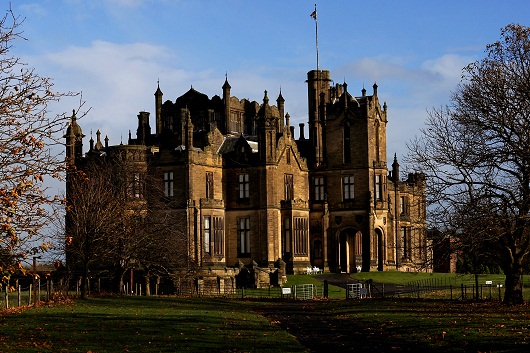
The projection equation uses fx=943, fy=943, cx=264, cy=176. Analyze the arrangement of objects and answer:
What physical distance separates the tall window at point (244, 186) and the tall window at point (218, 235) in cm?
307

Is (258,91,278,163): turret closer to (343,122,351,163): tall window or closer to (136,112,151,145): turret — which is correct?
(343,122,351,163): tall window

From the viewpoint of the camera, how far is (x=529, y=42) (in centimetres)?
4209

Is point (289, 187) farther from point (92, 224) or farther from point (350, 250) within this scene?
point (92, 224)

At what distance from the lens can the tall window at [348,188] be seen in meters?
82.9

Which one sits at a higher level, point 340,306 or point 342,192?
point 342,192

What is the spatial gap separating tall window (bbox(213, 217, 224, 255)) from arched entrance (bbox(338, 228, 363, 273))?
38.8 feet

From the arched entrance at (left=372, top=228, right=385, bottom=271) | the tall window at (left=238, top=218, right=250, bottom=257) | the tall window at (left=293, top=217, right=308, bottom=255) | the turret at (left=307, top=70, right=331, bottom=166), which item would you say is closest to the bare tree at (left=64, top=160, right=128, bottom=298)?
the tall window at (left=238, top=218, right=250, bottom=257)

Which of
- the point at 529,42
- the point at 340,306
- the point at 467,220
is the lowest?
the point at 340,306

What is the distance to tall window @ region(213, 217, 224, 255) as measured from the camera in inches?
2987

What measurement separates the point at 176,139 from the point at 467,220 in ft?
147

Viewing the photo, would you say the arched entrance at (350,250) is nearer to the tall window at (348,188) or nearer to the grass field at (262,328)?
the tall window at (348,188)

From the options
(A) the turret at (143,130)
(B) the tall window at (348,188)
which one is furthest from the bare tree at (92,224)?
(B) the tall window at (348,188)

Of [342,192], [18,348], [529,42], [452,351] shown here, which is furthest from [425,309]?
[342,192]

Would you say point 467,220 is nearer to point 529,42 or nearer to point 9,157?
point 529,42
